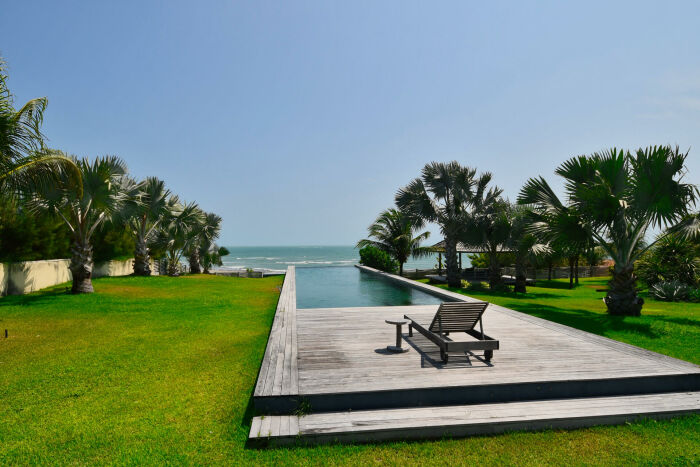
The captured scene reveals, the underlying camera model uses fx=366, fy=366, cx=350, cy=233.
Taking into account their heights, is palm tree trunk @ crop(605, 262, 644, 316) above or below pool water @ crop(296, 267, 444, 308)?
above

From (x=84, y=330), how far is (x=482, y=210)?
53.3 feet

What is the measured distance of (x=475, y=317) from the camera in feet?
19.7

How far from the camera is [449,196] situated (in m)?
18.1

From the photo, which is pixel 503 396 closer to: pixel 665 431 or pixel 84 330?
pixel 665 431

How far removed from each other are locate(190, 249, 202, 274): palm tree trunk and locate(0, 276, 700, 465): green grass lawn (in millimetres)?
21580

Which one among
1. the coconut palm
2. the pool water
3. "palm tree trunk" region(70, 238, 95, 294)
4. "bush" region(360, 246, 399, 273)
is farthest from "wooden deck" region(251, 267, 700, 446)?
the coconut palm

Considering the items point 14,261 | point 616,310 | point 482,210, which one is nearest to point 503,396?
point 616,310

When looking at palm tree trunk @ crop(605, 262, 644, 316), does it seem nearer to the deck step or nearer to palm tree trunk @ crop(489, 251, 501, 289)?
the deck step

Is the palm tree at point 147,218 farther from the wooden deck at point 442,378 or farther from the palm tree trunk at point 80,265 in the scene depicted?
the wooden deck at point 442,378

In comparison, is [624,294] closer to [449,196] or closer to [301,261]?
[449,196]

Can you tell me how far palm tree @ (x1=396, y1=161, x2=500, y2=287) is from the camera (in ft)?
58.2

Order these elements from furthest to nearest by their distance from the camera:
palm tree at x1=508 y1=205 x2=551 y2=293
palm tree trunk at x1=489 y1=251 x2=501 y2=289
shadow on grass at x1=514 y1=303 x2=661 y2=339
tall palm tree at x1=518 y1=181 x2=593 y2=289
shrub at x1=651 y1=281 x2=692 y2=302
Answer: palm tree trunk at x1=489 y1=251 x2=501 y2=289
palm tree at x1=508 y1=205 x2=551 y2=293
shrub at x1=651 y1=281 x2=692 y2=302
tall palm tree at x1=518 y1=181 x2=593 y2=289
shadow on grass at x1=514 y1=303 x2=661 y2=339

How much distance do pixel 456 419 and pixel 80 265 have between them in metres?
16.0

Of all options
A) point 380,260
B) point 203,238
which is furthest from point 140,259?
point 380,260
